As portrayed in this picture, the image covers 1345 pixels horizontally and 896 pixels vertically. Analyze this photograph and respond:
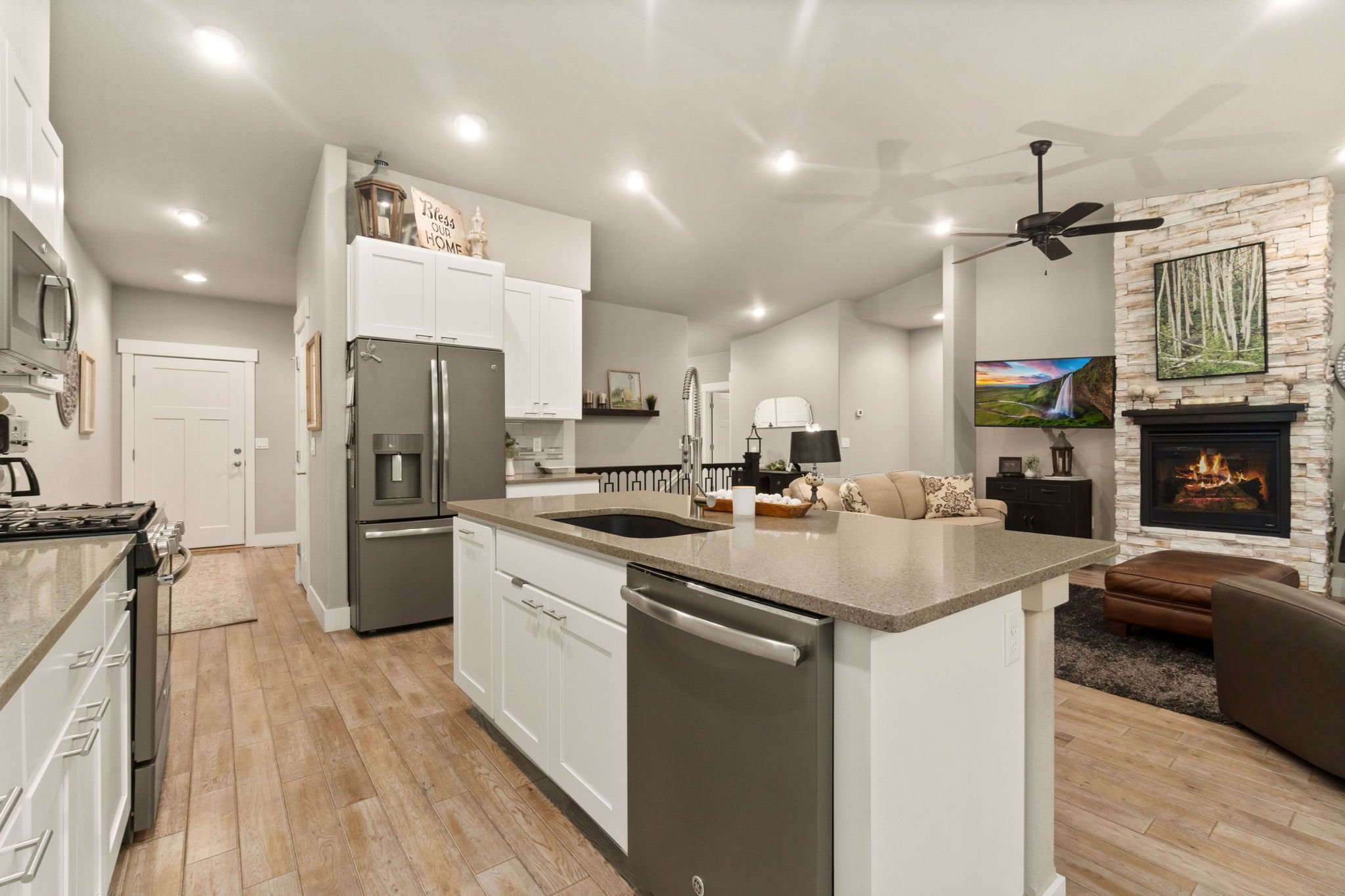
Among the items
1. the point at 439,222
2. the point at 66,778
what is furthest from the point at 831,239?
the point at 66,778

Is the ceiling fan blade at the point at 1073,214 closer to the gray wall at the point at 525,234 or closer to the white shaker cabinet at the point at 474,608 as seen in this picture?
the gray wall at the point at 525,234

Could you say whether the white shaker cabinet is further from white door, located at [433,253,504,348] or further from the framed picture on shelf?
Answer: the framed picture on shelf

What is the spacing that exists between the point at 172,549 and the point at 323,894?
1129mm

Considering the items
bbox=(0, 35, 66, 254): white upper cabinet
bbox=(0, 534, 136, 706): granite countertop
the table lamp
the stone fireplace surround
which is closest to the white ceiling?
the stone fireplace surround

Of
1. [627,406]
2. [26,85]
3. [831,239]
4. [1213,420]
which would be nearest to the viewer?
[26,85]

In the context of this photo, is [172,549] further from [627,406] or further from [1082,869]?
[627,406]

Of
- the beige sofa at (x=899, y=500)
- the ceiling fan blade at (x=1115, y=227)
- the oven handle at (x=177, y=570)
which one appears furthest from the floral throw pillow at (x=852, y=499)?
the oven handle at (x=177, y=570)

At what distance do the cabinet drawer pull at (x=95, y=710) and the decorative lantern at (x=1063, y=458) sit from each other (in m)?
6.45

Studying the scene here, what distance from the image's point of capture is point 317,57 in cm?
283

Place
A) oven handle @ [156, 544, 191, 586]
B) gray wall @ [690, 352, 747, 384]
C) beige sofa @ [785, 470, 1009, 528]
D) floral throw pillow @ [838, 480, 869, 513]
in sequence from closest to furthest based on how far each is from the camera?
oven handle @ [156, 544, 191, 586], floral throw pillow @ [838, 480, 869, 513], beige sofa @ [785, 470, 1009, 528], gray wall @ [690, 352, 747, 384]

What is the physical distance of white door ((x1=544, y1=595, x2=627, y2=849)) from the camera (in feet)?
4.85

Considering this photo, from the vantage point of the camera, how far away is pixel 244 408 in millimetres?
6750

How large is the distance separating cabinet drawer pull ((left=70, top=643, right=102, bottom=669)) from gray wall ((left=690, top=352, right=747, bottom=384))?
10.0 metres

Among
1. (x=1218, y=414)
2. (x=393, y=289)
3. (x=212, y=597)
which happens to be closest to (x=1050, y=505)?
(x=1218, y=414)
